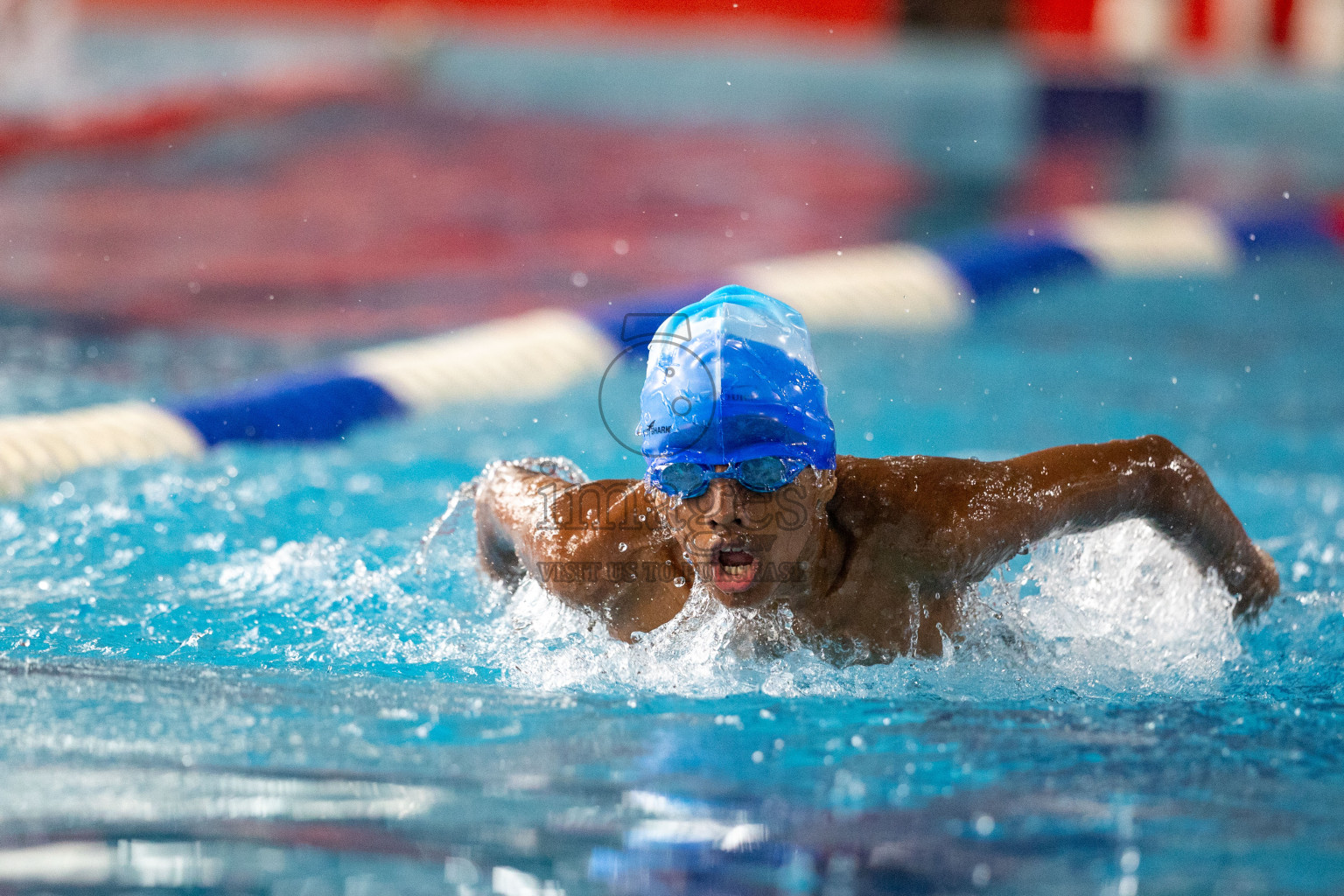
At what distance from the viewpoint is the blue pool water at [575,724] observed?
1669 millimetres

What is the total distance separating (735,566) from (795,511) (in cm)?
12

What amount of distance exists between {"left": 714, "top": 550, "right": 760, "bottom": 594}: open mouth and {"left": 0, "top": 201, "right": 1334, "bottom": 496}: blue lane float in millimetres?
1904

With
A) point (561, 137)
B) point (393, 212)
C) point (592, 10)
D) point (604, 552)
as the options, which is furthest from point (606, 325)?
point (592, 10)

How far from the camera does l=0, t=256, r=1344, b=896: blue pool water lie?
1669 millimetres

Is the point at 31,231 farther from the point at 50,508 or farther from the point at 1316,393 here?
the point at 1316,393

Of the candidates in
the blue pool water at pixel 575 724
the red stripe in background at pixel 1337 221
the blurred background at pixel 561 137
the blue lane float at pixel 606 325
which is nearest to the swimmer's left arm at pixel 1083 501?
the blue pool water at pixel 575 724

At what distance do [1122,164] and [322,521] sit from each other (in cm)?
656

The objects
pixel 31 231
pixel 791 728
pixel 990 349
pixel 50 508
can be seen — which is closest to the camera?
pixel 791 728

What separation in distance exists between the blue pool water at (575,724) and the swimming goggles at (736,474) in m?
0.32

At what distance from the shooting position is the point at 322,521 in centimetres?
317

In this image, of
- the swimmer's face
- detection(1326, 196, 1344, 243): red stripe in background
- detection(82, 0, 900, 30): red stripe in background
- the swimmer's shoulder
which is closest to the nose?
the swimmer's face

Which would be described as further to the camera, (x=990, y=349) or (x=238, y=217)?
(x=238, y=217)

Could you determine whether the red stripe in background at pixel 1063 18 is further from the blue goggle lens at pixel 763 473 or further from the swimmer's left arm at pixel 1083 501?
the blue goggle lens at pixel 763 473

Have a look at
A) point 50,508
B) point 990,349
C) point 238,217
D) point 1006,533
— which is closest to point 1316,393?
point 990,349
